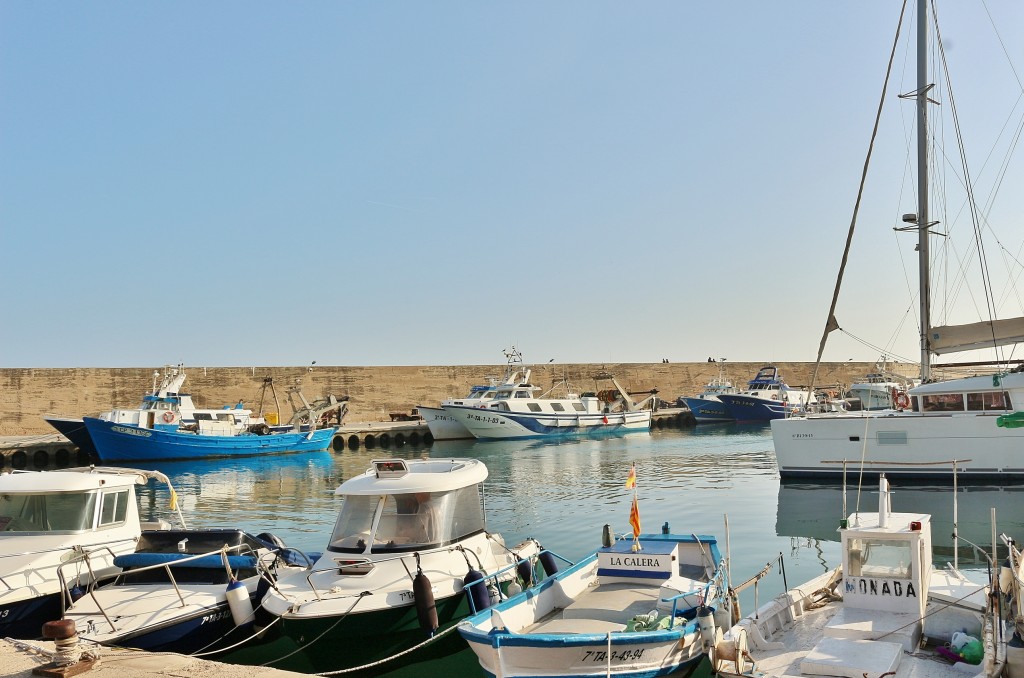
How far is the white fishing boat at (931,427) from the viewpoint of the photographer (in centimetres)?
2123

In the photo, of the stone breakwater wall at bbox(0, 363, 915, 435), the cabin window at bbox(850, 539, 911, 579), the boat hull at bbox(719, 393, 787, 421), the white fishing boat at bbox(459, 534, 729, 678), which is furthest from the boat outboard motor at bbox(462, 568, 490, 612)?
the boat hull at bbox(719, 393, 787, 421)

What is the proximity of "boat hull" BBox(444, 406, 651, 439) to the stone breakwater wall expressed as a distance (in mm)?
11917

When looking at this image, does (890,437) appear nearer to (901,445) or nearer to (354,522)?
(901,445)

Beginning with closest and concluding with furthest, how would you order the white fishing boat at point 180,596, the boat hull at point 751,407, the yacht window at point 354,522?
the white fishing boat at point 180,596, the yacht window at point 354,522, the boat hull at point 751,407

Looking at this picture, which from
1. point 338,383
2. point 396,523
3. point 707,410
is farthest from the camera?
point 707,410

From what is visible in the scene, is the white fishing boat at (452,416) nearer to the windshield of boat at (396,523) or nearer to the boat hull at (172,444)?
the boat hull at (172,444)

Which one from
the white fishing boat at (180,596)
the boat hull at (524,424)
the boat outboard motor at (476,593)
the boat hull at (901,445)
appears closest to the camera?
the white fishing boat at (180,596)

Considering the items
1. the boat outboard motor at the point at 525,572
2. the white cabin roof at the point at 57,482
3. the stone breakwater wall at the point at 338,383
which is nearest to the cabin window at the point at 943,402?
the boat outboard motor at the point at 525,572

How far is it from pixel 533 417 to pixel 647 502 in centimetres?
2561

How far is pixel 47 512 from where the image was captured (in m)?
10.9

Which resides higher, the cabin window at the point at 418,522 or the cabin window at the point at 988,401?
the cabin window at the point at 988,401

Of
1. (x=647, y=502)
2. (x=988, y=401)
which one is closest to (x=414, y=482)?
(x=647, y=502)

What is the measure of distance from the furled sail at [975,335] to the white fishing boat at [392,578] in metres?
16.0

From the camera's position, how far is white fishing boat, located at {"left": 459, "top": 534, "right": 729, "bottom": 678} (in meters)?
7.38
